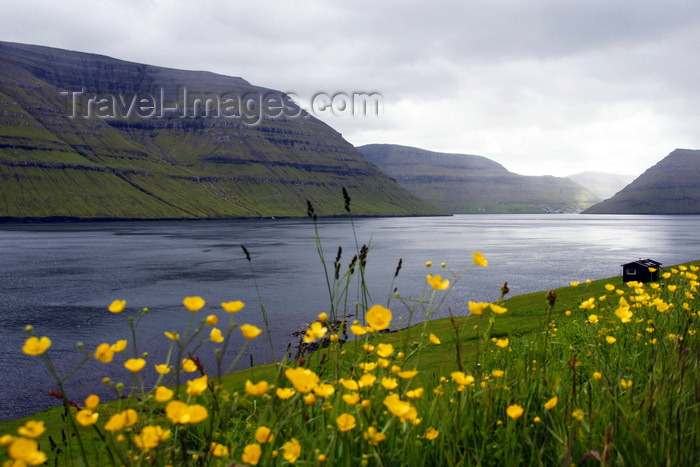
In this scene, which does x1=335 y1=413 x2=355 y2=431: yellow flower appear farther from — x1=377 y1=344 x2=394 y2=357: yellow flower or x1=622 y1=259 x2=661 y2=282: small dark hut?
x1=622 y1=259 x2=661 y2=282: small dark hut

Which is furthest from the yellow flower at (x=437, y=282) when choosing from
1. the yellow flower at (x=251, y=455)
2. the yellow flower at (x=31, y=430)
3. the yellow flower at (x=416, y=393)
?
the yellow flower at (x=31, y=430)

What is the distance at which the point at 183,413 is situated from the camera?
6.24 ft

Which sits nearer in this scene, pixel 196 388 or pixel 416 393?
pixel 196 388

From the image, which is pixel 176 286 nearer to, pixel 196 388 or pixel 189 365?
pixel 189 365

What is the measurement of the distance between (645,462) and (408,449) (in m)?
1.33

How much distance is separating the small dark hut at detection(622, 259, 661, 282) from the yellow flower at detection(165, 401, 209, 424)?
154 ft

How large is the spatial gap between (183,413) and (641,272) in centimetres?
4856

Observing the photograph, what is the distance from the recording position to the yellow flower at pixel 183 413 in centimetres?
184

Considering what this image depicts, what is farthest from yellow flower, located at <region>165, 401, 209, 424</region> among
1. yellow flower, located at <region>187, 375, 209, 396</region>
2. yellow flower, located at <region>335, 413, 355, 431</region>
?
yellow flower, located at <region>335, 413, 355, 431</region>

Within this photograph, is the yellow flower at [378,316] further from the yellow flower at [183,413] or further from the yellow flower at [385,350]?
the yellow flower at [183,413]

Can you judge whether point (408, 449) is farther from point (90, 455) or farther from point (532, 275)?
point (532, 275)

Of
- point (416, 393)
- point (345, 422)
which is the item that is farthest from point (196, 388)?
point (416, 393)

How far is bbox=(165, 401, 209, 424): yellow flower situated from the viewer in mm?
1845

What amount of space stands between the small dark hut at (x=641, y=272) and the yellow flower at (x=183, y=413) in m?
46.8
